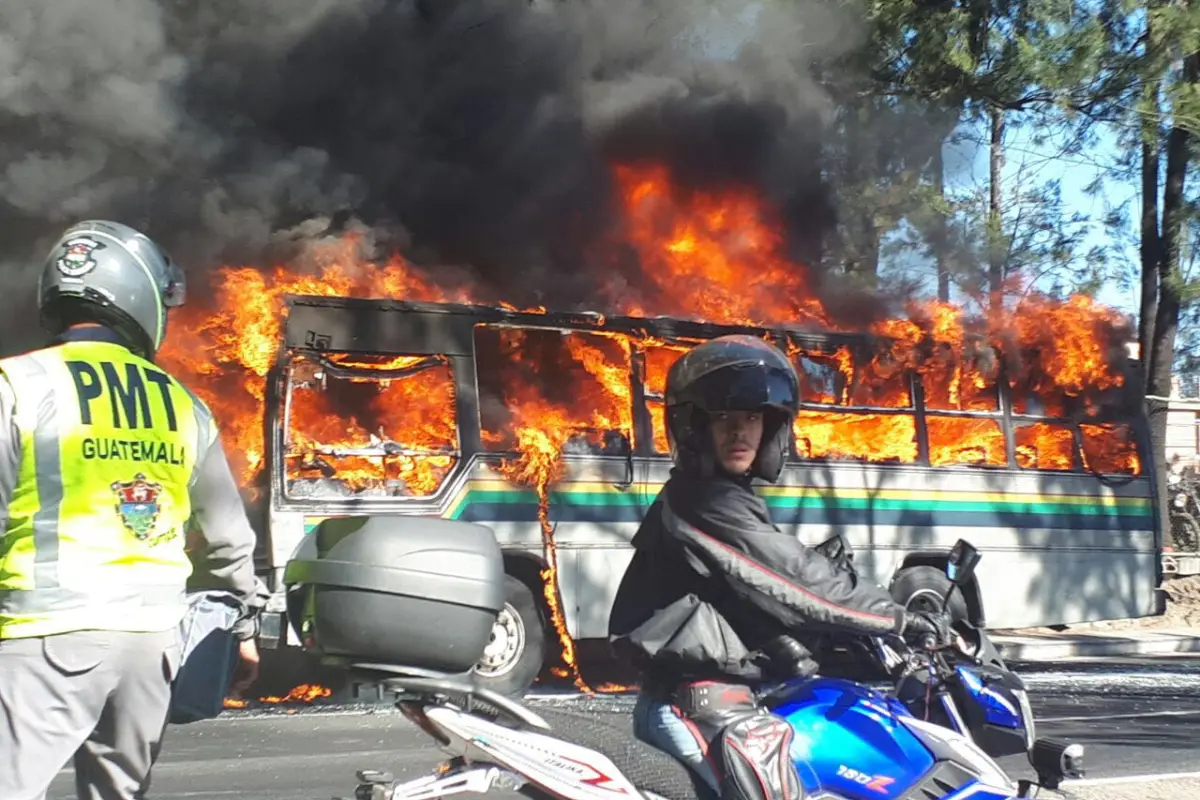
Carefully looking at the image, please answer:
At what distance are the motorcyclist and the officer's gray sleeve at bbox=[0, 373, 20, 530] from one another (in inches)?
56.1

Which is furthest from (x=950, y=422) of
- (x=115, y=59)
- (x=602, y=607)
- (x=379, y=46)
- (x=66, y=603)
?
(x=66, y=603)

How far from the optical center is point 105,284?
2.93 metres

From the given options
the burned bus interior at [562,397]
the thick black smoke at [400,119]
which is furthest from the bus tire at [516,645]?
the thick black smoke at [400,119]

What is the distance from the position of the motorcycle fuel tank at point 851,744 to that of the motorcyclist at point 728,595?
8cm

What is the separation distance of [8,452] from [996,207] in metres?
16.7

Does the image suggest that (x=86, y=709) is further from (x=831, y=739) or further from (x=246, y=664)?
(x=831, y=739)

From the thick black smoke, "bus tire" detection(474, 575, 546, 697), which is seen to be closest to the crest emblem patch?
"bus tire" detection(474, 575, 546, 697)

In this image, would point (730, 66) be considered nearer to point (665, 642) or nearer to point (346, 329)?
point (346, 329)

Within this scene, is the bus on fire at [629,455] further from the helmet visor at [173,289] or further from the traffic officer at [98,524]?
the traffic officer at [98,524]

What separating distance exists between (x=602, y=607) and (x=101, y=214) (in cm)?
637

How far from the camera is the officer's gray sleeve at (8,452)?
105 inches

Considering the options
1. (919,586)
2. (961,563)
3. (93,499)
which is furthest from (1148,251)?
(93,499)

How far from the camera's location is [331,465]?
896 cm

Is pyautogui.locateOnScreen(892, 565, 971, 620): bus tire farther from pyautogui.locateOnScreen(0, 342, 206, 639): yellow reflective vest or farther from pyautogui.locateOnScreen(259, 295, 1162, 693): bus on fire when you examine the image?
pyautogui.locateOnScreen(0, 342, 206, 639): yellow reflective vest
